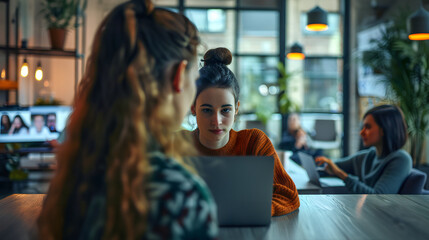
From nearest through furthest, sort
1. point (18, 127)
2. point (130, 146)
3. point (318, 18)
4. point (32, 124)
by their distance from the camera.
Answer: point (130, 146), point (18, 127), point (32, 124), point (318, 18)

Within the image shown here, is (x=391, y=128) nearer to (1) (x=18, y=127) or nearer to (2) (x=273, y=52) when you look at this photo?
(1) (x=18, y=127)

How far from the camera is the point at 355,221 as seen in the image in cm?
125

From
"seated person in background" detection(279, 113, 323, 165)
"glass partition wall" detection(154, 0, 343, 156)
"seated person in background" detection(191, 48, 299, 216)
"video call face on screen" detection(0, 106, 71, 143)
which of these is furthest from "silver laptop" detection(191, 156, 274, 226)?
"glass partition wall" detection(154, 0, 343, 156)

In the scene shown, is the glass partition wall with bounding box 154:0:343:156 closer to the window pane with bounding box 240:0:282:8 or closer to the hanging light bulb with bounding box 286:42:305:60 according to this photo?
the window pane with bounding box 240:0:282:8

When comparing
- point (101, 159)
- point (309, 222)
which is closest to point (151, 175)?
point (101, 159)

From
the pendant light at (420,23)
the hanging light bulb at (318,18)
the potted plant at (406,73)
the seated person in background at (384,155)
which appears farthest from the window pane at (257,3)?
the seated person in background at (384,155)

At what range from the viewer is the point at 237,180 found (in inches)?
43.4

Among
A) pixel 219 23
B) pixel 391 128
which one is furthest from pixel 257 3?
pixel 391 128

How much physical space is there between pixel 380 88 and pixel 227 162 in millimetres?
6360

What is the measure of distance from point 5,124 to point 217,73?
2.82 m

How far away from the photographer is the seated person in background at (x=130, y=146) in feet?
2.21

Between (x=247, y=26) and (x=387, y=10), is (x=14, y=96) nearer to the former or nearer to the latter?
(x=247, y=26)

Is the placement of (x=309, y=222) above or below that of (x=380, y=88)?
below

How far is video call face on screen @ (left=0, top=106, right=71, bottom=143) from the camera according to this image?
12.2 feet
